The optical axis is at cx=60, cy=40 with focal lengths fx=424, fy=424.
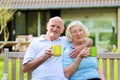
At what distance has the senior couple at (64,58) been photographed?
211 inches

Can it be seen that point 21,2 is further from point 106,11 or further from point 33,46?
point 33,46

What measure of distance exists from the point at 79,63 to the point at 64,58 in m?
0.27

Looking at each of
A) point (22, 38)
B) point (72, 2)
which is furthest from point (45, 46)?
point (72, 2)

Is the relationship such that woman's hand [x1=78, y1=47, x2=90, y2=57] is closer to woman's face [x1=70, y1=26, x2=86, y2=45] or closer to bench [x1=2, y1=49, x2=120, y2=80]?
woman's face [x1=70, y1=26, x2=86, y2=45]

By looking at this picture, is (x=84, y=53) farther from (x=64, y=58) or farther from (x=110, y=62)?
(x=110, y=62)

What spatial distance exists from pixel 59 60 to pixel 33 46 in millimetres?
390

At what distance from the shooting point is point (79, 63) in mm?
5309

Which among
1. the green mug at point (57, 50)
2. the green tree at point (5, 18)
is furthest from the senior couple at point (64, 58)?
the green tree at point (5, 18)

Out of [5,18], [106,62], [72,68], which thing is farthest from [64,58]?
[5,18]

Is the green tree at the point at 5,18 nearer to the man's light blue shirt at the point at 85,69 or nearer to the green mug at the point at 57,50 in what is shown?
the man's light blue shirt at the point at 85,69

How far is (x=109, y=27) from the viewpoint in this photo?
72.3ft

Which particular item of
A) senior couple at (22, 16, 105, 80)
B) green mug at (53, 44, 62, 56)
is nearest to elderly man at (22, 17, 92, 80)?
senior couple at (22, 16, 105, 80)

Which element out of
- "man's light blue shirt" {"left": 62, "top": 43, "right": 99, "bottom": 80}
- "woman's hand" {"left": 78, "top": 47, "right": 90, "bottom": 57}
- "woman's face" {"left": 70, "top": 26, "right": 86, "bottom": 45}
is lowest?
"man's light blue shirt" {"left": 62, "top": 43, "right": 99, "bottom": 80}

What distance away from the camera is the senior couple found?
5.37m
